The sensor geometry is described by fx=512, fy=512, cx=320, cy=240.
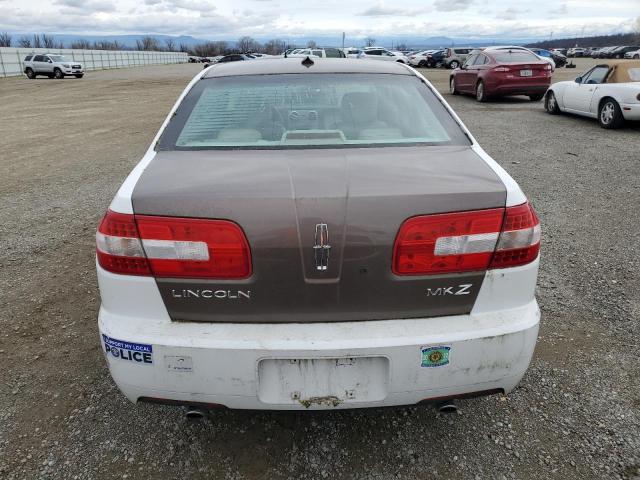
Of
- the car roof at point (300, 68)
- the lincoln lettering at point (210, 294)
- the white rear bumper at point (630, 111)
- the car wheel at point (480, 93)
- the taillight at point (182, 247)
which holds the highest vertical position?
the car roof at point (300, 68)

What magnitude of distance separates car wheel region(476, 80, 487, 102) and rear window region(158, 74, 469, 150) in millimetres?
13308

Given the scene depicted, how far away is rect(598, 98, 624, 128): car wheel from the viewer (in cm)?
997

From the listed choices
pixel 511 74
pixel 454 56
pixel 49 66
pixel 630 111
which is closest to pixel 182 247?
pixel 630 111

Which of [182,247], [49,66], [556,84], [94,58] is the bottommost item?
[94,58]

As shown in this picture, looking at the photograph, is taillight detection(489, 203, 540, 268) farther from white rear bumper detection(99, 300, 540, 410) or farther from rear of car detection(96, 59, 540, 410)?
white rear bumper detection(99, 300, 540, 410)

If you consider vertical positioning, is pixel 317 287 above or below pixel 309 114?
below

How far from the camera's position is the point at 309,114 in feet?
9.03

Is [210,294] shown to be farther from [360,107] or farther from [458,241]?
[360,107]

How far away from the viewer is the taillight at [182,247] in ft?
6.01

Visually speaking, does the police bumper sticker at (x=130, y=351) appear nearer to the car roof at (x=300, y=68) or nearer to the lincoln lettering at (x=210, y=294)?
the lincoln lettering at (x=210, y=294)

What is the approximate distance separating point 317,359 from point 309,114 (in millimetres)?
1433

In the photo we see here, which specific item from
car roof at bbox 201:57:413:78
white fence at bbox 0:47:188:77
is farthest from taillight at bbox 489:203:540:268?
white fence at bbox 0:47:188:77

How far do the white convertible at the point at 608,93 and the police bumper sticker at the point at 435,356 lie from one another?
32.0 feet

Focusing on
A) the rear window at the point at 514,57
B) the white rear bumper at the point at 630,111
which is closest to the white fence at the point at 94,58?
the rear window at the point at 514,57
